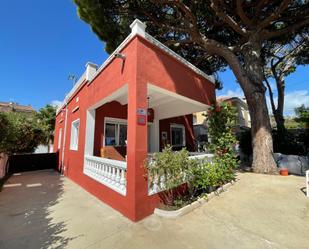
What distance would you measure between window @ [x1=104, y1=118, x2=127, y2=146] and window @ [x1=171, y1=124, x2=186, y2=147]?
423 centimetres

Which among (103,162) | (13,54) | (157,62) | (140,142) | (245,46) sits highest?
(13,54)

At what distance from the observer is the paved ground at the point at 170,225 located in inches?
120

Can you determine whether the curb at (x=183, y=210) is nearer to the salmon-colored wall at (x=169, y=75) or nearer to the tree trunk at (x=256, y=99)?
the salmon-colored wall at (x=169, y=75)

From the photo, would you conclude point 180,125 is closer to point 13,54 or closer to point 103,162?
point 103,162

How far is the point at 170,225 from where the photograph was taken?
3621mm

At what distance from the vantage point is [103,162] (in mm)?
5559

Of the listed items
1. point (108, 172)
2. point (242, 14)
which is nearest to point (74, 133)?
point (108, 172)

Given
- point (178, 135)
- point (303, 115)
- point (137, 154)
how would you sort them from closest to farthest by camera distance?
point (137, 154) < point (178, 135) < point (303, 115)

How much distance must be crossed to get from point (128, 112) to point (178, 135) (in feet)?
27.0

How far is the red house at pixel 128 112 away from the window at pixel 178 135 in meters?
1.43

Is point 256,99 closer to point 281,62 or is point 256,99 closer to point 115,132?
point 115,132

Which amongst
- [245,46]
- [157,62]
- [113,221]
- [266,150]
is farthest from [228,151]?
[245,46]

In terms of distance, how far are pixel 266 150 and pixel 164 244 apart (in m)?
7.07

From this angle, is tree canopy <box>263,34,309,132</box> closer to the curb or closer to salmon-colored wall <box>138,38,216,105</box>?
salmon-colored wall <box>138,38,216,105</box>
